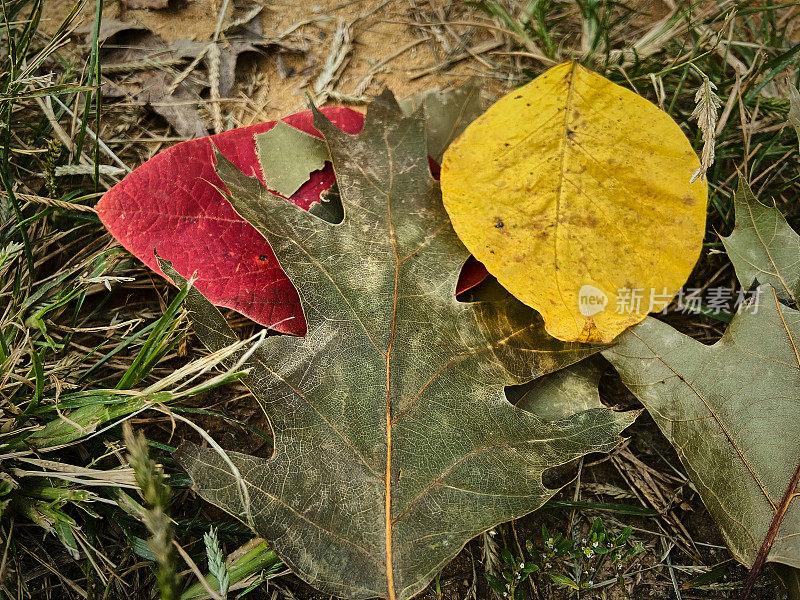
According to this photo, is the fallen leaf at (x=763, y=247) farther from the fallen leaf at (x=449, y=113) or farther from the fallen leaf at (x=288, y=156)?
the fallen leaf at (x=288, y=156)

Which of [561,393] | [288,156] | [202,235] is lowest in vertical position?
[561,393]

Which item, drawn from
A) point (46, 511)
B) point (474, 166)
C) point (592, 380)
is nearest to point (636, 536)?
point (592, 380)

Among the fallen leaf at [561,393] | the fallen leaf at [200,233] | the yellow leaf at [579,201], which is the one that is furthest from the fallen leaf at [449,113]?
the fallen leaf at [561,393]

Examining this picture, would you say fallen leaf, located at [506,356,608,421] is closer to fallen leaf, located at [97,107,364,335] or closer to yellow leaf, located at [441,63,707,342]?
yellow leaf, located at [441,63,707,342]

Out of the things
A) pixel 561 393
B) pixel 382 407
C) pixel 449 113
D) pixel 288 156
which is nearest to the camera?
pixel 382 407

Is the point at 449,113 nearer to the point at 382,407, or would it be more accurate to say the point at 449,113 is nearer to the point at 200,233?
the point at 200,233

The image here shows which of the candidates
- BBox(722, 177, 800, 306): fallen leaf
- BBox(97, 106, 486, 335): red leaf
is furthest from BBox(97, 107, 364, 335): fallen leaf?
BBox(722, 177, 800, 306): fallen leaf

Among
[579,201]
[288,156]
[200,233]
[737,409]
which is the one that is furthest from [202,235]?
[737,409]
